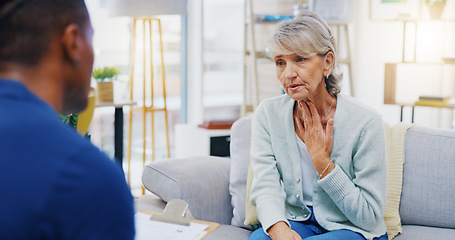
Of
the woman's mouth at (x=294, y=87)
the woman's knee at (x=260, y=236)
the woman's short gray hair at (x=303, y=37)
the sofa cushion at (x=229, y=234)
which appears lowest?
the sofa cushion at (x=229, y=234)

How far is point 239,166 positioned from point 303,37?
0.62 m

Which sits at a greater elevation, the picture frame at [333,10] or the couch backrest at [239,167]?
the picture frame at [333,10]

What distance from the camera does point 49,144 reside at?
57 cm

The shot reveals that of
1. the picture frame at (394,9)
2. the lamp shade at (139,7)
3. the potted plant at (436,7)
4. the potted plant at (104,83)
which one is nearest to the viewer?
the potted plant at (104,83)

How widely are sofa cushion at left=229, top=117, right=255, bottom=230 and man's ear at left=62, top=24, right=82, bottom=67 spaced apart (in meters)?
1.57

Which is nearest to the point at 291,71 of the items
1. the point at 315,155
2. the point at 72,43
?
the point at 315,155

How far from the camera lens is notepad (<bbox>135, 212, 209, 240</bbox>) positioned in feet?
4.13

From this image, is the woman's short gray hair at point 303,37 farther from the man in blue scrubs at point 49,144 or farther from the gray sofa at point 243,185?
the man in blue scrubs at point 49,144

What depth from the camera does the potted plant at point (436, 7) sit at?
4.06 metres

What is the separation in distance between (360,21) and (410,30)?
592 mm

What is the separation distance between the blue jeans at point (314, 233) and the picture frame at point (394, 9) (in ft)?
8.93

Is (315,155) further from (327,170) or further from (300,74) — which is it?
(300,74)

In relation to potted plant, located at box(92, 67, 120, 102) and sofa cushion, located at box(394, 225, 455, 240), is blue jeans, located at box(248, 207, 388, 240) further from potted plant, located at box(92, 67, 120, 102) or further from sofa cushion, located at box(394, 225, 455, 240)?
potted plant, located at box(92, 67, 120, 102)

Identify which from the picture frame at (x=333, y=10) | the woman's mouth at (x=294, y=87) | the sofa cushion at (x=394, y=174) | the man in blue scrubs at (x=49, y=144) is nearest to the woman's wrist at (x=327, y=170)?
the woman's mouth at (x=294, y=87)
